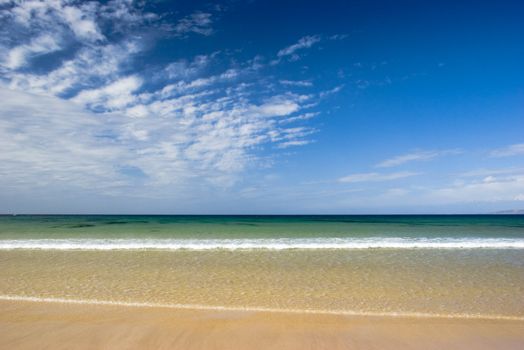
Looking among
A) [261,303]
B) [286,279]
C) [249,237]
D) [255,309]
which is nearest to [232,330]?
[255,309]

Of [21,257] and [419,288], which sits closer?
[419,288]

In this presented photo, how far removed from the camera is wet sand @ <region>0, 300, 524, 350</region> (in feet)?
17.4

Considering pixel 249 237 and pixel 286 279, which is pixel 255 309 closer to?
pixel 286 279

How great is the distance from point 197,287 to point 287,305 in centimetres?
306

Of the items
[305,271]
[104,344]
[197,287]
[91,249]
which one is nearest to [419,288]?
[305,271]

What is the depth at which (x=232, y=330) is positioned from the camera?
591 cm

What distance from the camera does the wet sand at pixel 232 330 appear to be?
5.31 metres

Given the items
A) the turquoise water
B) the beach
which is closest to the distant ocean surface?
the beach

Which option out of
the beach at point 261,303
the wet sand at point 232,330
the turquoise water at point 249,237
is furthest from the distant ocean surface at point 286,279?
the turquoise water at point 249,237

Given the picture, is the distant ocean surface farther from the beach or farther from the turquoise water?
the turquoise water

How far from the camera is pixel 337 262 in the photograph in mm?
13188

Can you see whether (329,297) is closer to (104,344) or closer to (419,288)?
(419,288)

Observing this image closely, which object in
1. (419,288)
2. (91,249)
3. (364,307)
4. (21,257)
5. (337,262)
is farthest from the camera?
(91,249)

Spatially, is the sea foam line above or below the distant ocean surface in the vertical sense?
below
